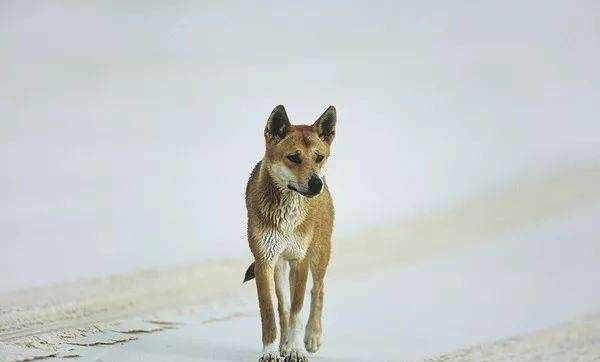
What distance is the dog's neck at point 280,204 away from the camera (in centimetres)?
344

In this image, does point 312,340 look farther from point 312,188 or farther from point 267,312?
point 312,188

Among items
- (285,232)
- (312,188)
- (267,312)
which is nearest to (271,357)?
(267,312)

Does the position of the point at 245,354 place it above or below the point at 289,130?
below

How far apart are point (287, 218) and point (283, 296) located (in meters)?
0.40

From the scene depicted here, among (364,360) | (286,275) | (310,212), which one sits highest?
(310,212)

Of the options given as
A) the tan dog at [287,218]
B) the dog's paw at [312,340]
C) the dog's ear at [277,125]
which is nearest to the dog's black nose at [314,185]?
the tan dog at [287,218]

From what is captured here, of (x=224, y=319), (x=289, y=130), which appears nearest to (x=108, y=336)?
(x=224, y=319)

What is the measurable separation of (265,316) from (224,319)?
0.87 meters

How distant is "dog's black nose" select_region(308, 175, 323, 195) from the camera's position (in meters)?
3.25

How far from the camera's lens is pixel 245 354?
12.4 ft

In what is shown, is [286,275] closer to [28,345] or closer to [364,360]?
[364,360]

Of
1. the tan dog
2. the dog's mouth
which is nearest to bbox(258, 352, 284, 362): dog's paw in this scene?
the tan dog

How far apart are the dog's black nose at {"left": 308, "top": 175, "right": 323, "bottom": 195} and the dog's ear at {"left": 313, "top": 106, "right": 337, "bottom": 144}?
0.24 metres

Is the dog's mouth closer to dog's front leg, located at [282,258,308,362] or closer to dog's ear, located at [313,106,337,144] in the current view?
dog's ear, located at [313,106,337,144]
